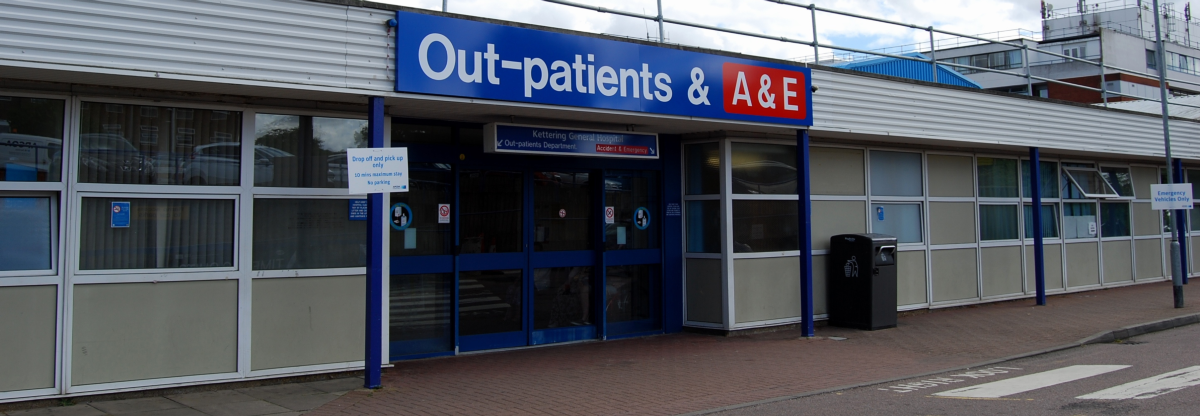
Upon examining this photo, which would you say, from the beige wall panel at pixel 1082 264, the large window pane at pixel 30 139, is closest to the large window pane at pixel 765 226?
the beige wall panel at pixel 1082 264

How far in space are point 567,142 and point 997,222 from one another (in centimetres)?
897

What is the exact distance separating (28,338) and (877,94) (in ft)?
33.4

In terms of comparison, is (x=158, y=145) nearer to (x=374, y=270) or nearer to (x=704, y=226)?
(x=374, y=270)

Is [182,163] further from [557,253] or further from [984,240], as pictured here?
[984,240]

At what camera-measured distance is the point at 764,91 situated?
34.8ft

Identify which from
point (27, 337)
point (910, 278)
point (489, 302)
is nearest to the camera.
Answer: point (27, 337)

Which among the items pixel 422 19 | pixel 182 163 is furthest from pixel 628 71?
pixel 182 163

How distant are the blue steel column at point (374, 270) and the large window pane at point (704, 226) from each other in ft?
16.6

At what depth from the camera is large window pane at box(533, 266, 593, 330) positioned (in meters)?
10.3

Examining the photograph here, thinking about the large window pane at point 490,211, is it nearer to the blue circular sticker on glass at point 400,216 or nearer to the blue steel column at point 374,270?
the blue circular sticker on glass at point 400,216

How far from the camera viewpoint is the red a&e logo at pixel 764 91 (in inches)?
404

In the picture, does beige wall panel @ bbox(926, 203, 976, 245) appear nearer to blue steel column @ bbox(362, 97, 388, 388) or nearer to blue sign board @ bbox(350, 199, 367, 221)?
blue sign board @ bbox(350, 199, 367, 221)

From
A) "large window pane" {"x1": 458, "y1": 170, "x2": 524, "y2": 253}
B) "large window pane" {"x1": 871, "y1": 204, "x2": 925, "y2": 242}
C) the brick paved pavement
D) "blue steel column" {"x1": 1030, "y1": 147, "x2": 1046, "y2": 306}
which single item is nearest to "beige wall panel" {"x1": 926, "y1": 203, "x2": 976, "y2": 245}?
"large window pane" {"x1": 871, "y1": 204, "x2": 925, "y2": 242}

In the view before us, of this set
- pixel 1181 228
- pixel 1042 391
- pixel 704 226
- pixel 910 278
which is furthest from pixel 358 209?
pixel 1181 228
